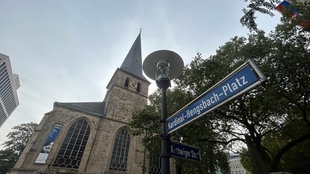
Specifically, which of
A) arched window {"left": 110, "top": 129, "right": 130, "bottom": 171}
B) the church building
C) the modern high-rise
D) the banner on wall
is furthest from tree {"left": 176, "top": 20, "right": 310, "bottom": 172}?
the modern high-rise

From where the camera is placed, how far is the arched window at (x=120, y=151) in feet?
58.8

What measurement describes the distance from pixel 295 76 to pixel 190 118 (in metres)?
7.10

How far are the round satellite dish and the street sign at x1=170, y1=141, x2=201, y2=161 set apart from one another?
161 cm

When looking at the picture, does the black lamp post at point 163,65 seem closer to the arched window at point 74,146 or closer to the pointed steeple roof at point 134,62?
the arched window at point 74,146

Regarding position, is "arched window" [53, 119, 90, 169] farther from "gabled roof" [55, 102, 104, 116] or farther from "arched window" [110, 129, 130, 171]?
"arched window" [110, 129, 130, 171]

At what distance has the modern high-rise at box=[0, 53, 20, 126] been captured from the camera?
3669 inches

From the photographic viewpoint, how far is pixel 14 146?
35.0 m

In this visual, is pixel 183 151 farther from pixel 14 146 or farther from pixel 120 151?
pixel 14 146

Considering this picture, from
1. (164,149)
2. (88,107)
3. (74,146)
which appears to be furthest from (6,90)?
(164,149)

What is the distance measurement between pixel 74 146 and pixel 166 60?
17.0 m

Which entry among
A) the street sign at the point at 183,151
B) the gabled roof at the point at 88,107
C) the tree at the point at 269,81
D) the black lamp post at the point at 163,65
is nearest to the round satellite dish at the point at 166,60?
the black lamp post at the point at 163,65

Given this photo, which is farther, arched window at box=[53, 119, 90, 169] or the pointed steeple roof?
the pointed steeple roof

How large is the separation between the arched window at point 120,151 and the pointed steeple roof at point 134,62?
1042cm

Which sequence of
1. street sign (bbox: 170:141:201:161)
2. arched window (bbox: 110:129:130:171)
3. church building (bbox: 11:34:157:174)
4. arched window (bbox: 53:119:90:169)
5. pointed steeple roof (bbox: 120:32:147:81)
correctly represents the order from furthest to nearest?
pointed steeple roof (bbox: 120:32:147:81) → arched window (bbox: 110:129:130:171) → arched window (bbox: 53:119:90:169) → church building (bbox: 11:34:157:174) → street sign (bbox: 170:141:201:161)
